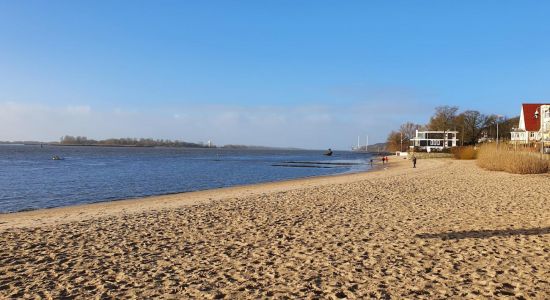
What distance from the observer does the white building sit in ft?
337

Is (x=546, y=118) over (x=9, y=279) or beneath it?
over

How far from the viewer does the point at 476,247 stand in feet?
27.1

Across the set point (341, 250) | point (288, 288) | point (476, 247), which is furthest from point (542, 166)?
point (288, 288)

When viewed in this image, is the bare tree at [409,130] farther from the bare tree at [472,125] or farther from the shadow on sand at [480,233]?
the shadow on sand at [480,233]

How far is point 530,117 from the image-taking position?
67.8m

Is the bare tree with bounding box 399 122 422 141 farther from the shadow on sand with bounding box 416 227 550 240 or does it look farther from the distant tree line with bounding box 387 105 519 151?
the shadow on sand with bounding box 416 227 550 240

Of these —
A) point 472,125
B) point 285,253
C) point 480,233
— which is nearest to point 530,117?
point 472,125

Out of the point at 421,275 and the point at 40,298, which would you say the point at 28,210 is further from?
the point at 421,275

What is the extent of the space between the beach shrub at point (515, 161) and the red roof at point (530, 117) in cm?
4116

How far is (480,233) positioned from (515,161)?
2275 centimetres

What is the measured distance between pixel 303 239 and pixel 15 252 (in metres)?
6.04

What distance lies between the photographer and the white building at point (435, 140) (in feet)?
337

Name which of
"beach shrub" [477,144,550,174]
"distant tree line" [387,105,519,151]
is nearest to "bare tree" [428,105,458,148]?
"distant tree line" [387,105,519,151]

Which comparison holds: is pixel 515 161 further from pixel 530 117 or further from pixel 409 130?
pixel 409 130
